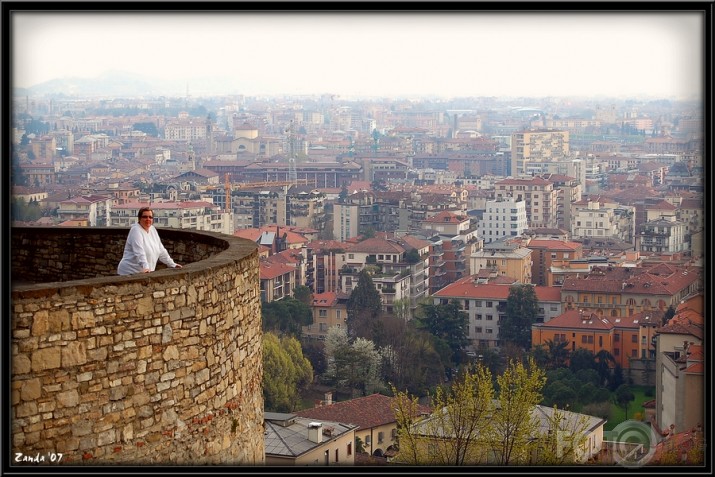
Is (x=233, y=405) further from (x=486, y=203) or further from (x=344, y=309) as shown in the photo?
(x=486, y=203)

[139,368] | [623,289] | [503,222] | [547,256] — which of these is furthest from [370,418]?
[503,222]

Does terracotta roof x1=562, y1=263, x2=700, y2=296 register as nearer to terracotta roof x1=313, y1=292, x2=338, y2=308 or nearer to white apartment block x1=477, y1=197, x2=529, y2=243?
terracotta roof x1=313, y1=292, x2=338, y2=308

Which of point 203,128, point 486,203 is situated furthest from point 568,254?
point 203,128

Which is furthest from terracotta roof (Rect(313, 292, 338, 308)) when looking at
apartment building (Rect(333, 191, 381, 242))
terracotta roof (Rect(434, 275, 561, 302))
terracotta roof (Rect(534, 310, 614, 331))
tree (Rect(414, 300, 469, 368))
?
apartment building (Rect(333, 191, 381, 242))

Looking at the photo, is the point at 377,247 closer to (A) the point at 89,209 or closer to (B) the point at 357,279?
(B) the point at 357,279

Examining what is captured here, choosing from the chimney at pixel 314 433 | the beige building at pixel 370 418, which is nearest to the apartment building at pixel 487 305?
the beige building at pixel 370 418

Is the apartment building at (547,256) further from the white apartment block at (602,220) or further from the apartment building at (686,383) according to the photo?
the apartment building at (686,383)
